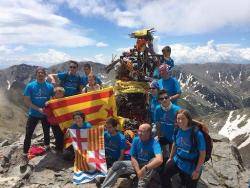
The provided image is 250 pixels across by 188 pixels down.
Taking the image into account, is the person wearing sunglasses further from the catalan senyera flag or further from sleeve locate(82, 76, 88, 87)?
sleeve locate(82, 76, 88, 87)

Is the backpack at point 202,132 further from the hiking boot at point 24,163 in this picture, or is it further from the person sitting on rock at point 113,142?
the hiking boot at point 24,163

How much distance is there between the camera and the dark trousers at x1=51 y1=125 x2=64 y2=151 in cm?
1733

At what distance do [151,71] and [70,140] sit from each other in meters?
6.53

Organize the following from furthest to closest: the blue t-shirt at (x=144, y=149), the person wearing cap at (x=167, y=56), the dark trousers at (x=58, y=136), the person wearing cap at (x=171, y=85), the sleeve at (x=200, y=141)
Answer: the person wearing cap at (x=167, y=56) → the dark trousers at (x=58, y=136) → the person wearing cap at (x=171, y=85) → the blue t-shirt at (x=144, y=149) → the sleeve at (x=200, y=141)

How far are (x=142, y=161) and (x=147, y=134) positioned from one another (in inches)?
44.1

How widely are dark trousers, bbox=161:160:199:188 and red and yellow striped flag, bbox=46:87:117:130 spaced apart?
5.61 metres

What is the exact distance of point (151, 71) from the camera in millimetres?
20625

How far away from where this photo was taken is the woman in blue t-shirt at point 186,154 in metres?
12.2

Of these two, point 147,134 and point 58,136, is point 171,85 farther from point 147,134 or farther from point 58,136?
point 58,136

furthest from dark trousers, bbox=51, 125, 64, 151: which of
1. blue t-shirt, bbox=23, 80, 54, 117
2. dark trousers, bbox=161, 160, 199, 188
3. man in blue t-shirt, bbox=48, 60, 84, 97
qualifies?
dark trousers, bbox=161, 160, 199, 188

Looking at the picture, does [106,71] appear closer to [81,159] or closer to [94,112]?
[94,112]

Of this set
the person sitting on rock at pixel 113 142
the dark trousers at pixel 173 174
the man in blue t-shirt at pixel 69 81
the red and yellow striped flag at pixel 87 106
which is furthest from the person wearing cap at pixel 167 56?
the dark trousers at pixel 173 174

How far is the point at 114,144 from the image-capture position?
15.2m

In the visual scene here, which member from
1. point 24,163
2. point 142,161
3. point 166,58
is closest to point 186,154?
point 142,161
